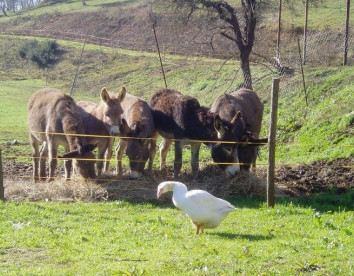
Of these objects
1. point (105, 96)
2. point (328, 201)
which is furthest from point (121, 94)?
point (328, 201)

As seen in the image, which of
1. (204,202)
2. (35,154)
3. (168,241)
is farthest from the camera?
(35,154)

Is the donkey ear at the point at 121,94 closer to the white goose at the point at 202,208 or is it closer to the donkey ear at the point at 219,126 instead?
the donkey ear at the point at 219,126

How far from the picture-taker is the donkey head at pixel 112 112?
498 inches

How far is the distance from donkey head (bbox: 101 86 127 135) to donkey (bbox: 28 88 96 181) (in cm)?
61

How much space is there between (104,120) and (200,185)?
2.61m

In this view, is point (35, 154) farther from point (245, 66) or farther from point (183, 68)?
point (183, 68)

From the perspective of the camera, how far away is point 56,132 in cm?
1261

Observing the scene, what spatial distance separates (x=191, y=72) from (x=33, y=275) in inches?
1003

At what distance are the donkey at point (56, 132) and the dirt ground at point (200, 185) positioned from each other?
37 centimetres

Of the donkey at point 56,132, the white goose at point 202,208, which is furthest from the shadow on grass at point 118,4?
the white goose at point 202,208

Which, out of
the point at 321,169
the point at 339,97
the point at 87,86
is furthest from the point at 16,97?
the point at 321,169

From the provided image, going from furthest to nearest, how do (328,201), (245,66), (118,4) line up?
(118,4)
(245,66)
(328,201)

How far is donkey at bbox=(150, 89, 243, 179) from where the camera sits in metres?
12.1

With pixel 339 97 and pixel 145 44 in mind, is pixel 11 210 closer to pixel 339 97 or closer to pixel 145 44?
pixel 339 97
